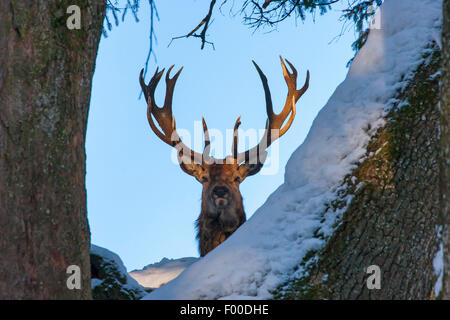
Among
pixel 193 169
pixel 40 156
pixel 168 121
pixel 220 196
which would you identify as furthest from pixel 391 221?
pixel 168 121

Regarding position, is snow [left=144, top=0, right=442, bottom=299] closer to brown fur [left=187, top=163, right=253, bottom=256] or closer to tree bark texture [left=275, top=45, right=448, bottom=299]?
tree bark texture [left=275, top=45, right=448, bottom=299]

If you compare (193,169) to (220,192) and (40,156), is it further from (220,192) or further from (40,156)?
(40,156)

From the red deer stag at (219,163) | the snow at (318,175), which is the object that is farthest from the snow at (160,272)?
the snow at (318,175)

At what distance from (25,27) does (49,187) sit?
751 mm

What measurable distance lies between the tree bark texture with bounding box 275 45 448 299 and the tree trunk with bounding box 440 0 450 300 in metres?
0.37

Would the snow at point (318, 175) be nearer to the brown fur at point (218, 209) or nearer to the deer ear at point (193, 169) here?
the brown fur at point (218, 209)

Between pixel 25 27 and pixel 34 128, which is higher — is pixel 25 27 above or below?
above

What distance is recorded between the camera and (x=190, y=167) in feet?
28.7

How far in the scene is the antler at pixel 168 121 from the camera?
347 inches

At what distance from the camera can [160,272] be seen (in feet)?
23.9

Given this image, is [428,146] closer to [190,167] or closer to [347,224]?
[347,224]

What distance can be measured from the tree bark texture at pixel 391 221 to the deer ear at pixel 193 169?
5281 millimetres

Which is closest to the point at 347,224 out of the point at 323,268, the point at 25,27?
the point at 323,268
